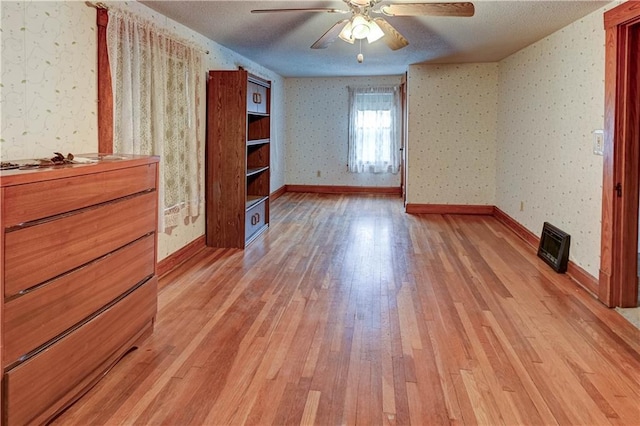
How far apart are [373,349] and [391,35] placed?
2.35m

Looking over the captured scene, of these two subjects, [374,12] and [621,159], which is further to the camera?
[374,12]

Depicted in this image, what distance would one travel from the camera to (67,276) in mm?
1981

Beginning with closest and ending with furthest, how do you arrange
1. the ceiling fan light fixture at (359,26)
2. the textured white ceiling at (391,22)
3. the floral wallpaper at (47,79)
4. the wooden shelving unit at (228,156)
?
1. the floral wallpaper at (47,79)
2. the ceiling fan light fixture at (359,26)
3. the textured white ceiling at (391,22)
4. the wooden shelving unit at (228,156)

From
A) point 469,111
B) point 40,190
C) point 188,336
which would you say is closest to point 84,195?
point 40,190

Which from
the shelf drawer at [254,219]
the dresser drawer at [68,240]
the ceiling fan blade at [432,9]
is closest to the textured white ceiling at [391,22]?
the ceiling fan blade at [432,9]

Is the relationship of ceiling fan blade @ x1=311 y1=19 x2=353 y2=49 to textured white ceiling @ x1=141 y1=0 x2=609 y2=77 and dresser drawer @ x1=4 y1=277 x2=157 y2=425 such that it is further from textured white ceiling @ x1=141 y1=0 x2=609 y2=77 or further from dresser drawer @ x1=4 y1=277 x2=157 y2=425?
dresser drawer @ x1=4 y1=277 x2=157 y2=425

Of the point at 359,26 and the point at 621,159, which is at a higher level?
the point at 359,26

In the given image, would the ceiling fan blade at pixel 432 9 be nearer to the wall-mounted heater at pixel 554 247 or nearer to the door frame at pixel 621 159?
the door frame at pixel 621 159

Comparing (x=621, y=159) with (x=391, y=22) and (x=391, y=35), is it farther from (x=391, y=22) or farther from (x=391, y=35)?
(x=391, y=22)

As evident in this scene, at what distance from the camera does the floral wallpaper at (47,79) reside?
2438mm

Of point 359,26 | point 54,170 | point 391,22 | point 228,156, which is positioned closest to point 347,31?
point 359,26

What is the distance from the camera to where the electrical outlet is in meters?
3.58

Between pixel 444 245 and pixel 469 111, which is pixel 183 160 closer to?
pixel 444 245

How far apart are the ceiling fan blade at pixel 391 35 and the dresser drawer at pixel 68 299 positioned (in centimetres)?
221
